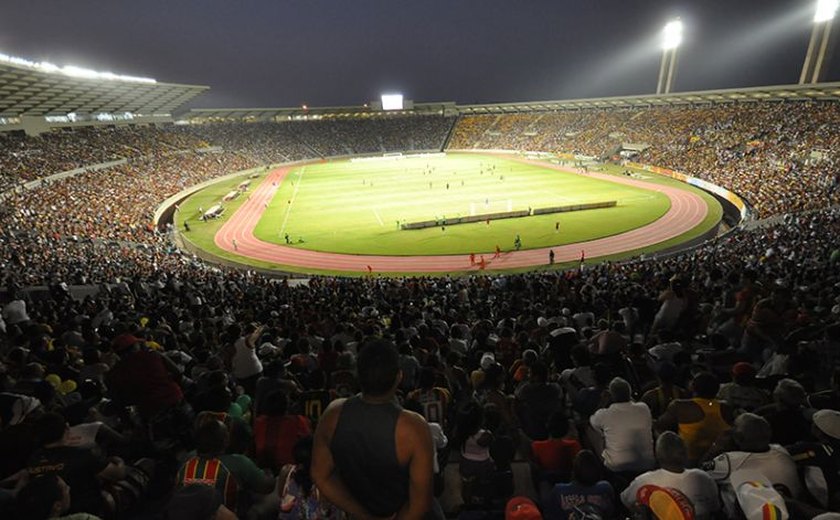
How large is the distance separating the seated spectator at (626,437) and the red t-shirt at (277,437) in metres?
3.31

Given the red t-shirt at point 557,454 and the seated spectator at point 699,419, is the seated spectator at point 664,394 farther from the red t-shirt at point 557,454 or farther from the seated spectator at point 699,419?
the red t-shirt at point 557,454

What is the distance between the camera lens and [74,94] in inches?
2435

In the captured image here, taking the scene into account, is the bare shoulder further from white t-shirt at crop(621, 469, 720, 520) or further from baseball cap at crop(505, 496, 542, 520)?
white t-shirt at crop(621, 469, 720, 520)

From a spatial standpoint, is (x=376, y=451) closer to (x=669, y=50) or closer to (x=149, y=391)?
(x=149, y=391)

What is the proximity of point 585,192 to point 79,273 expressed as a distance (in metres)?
52.4

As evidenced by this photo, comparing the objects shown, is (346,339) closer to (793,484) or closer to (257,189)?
(793,484)

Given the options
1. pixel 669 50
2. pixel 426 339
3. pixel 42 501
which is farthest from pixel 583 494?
pixel 669 50

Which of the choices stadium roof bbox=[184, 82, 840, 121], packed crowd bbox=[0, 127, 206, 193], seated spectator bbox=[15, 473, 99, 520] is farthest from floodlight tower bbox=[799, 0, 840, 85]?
packed crowd bbox=[0, 127, 206, 193]

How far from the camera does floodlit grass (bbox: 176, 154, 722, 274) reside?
40031mm

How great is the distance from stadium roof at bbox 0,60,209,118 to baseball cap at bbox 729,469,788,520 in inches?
2308

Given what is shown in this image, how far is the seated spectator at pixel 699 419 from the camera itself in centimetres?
526

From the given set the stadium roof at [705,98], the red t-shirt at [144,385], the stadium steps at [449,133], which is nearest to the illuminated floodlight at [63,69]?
the red t-shirt at [144,385]

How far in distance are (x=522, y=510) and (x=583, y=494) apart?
0.65 m

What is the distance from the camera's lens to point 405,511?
9.96 ft
